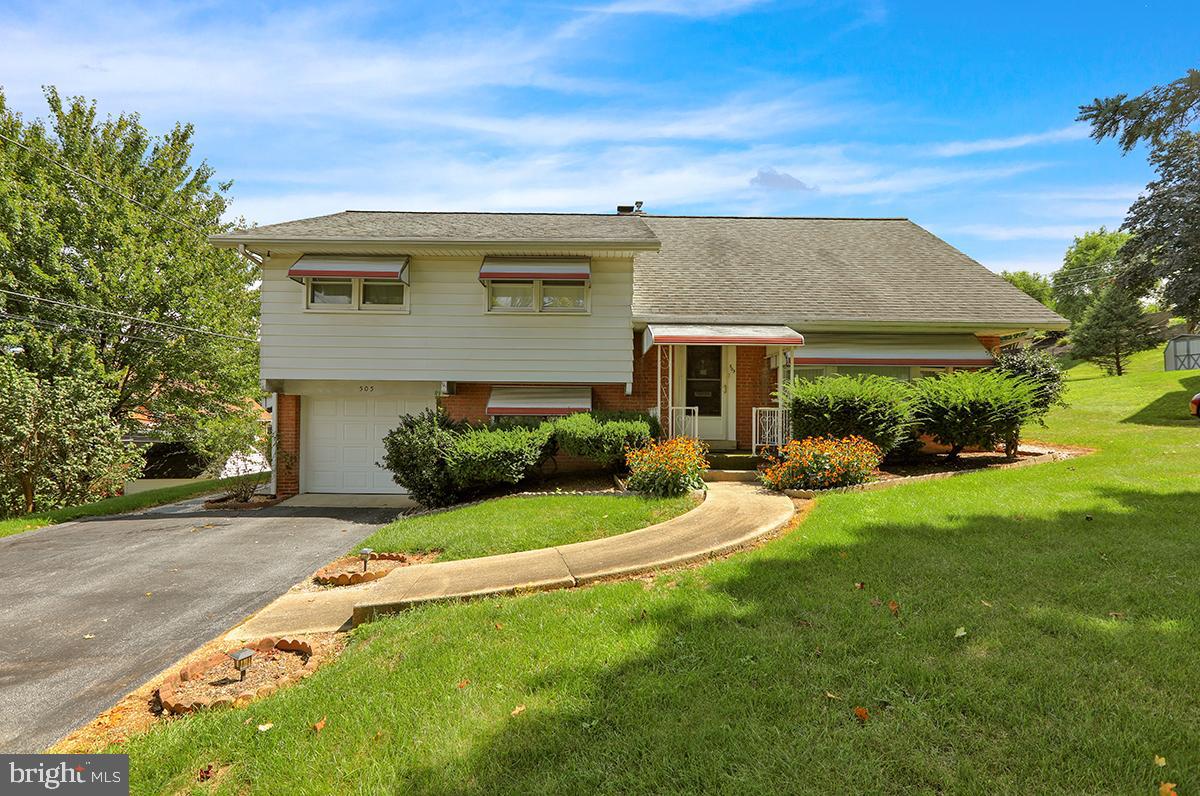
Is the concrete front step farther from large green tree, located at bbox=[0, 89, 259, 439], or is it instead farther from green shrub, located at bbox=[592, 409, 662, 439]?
large green tree, located at bbox=[0, 89, 259, 439]

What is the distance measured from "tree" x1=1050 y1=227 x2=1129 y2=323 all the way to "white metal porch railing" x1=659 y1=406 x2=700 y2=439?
50762 millimetres

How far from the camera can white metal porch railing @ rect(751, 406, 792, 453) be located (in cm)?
1112

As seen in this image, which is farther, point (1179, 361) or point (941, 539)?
point (1179, 361)

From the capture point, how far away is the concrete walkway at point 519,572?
16.0 feet

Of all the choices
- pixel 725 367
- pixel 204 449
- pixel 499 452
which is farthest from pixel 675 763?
pixel 204 449

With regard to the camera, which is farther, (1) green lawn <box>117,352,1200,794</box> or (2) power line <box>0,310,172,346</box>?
(2) power line <box>0,310,172,346</box>

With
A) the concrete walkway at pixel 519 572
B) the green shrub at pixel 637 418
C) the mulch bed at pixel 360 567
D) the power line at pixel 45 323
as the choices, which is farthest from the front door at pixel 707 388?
the power line at pixel 45 323

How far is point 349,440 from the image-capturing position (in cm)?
1292

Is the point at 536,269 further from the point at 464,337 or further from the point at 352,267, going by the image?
the point at 352,267

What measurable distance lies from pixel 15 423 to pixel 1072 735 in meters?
16.6

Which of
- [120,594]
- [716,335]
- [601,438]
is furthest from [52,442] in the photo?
[716,335]

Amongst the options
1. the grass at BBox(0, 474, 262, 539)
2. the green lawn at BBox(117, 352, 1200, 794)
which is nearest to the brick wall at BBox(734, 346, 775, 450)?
the green lawn at BBox(117, 352, 1200, 794)

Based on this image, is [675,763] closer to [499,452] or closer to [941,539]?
[941,539]

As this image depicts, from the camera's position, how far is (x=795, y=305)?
12570 millimetres
